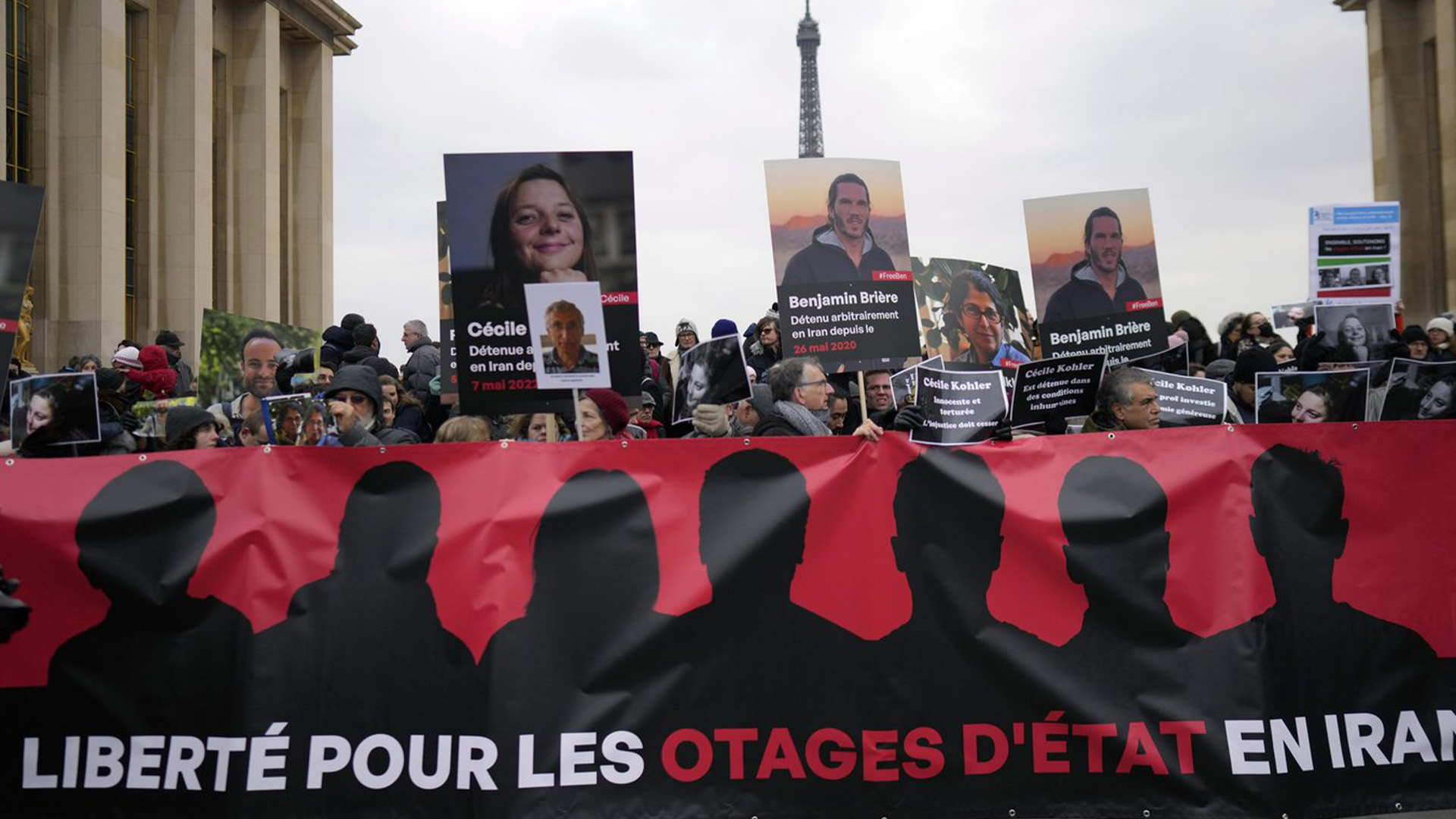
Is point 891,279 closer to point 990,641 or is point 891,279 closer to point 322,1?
point 990,641

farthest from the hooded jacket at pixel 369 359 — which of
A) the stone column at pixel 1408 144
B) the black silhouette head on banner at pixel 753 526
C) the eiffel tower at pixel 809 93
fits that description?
the eiffel tower at pixel 809 93

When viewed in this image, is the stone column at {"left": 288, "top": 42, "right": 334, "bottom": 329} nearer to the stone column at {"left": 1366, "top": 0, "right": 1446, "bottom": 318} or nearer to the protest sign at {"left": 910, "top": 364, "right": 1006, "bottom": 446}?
the stone column at {"left": 1366, "top": 0, "right": 1446, "bottom": 318}

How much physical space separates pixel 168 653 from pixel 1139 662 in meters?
3.78

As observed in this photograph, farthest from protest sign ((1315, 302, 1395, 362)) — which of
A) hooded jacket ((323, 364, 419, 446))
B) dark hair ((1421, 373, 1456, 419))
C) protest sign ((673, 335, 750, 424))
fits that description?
hooded jacket ((323, 364, 419, 446))

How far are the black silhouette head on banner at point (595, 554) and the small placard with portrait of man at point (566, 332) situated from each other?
3.39ft

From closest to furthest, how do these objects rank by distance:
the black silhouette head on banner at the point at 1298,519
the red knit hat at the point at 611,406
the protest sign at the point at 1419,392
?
the black silhouette head on banner at the point at 1298,519, the red knit hat at the point at 611,406, the protest sign at the point at 1419,392

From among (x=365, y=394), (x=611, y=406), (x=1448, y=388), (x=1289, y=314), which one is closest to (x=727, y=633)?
(x=611, y=406)

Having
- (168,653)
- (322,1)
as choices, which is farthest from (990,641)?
(322,1)

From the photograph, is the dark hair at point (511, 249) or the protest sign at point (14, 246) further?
the dark hair at point (511, 249)

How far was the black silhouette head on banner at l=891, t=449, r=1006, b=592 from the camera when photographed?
5.83 metres

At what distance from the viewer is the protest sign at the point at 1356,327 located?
43.2 ft

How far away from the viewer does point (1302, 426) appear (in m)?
6.07

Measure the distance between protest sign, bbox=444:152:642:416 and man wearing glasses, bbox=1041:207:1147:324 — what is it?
11.4ft

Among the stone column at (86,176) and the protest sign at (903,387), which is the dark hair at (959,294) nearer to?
the protest sign at (903,387)
